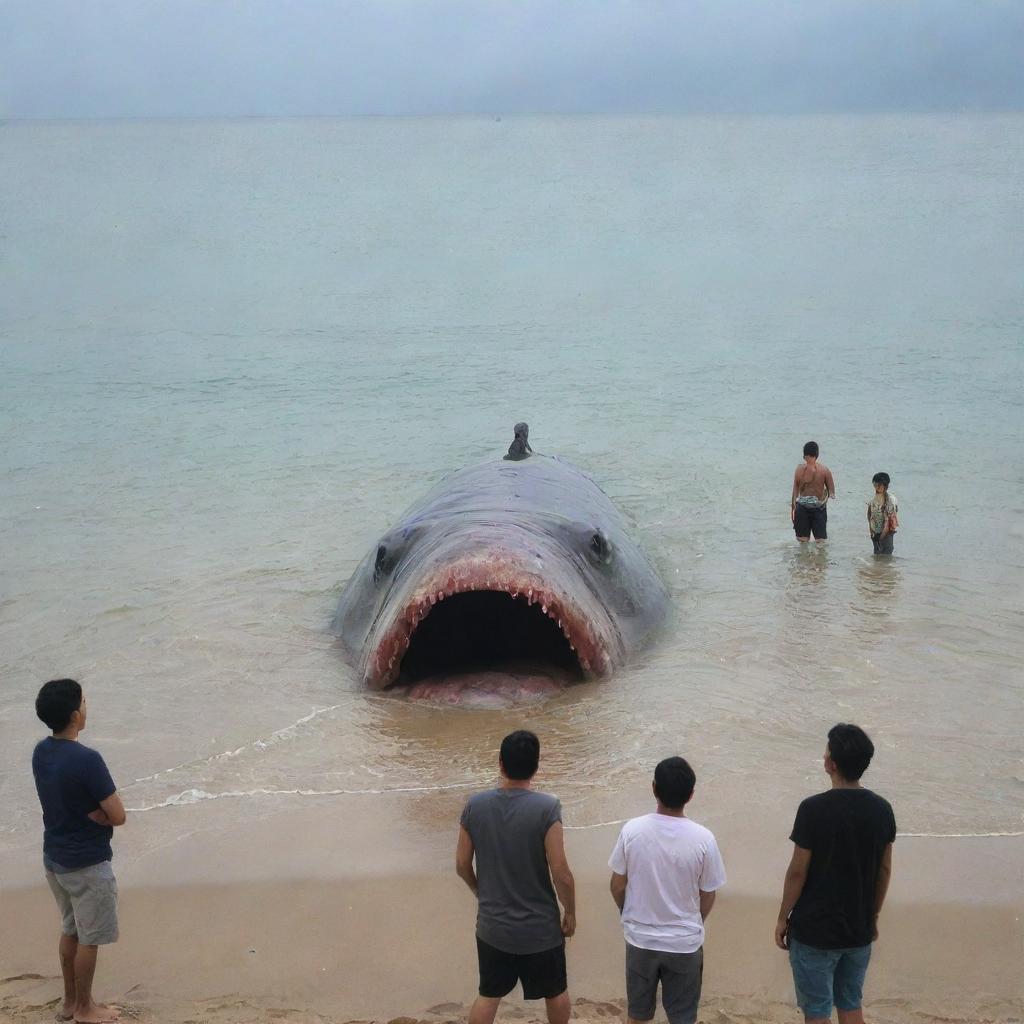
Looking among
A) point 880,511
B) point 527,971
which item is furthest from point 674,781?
point 880,511

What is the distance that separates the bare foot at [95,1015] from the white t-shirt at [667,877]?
84.9 inches

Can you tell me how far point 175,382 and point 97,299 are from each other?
17761mm

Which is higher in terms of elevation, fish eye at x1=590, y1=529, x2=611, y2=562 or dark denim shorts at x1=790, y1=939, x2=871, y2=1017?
fish eye at x1=590, y1=529, x2=611, y2=562

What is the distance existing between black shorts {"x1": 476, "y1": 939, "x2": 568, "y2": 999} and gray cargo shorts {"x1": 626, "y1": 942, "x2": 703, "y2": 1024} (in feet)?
0.81

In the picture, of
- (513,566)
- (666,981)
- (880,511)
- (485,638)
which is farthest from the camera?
(880,511)

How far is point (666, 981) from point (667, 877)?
412 mm

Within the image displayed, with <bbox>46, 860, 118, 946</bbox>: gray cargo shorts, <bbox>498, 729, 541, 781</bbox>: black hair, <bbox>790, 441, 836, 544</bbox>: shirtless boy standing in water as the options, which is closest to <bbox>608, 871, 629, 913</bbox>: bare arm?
<bbox>498, 729, 541, 781</bbox>: black hair

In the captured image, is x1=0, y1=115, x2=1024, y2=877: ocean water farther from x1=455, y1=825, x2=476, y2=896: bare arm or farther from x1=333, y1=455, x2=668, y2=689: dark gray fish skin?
x1=455, y1=825, x2=476, y2=896: bare arm

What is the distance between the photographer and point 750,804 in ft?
24.5

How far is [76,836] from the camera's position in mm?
5254

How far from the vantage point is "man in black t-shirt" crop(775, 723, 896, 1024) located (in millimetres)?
4613

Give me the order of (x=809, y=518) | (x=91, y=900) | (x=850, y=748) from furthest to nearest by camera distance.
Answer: (x=809, y=518), (x=91, y=900), (x=850, y=748)

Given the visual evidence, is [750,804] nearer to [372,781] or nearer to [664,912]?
[372,781]

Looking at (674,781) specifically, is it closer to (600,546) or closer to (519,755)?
(519,755)
